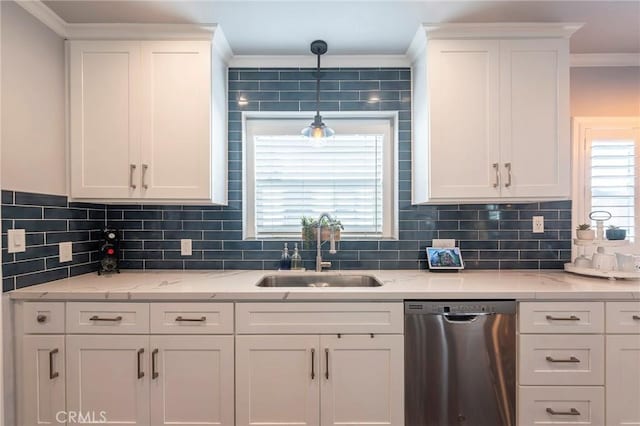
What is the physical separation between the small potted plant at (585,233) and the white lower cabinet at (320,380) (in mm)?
1462

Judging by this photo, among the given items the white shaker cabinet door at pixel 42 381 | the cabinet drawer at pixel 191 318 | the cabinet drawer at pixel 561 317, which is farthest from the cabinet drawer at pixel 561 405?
the white shaker cabinet door at pixel 42 381

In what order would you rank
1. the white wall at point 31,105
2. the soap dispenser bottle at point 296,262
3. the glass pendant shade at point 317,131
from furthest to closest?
1. the soap dispenser bottle at point 296,262
2. the glass pendant shade at point 317,131
3. the white wall at point 31,105

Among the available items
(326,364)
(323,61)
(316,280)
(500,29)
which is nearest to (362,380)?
(326,364)

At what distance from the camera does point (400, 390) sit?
169cm

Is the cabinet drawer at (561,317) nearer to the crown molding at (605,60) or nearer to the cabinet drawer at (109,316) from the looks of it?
the crown molding at (605,60)

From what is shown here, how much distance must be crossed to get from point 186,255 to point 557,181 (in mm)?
2363

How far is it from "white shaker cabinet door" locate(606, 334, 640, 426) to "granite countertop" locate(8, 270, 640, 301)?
22cm

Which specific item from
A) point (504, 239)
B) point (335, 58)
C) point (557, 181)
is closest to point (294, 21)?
point (335, 58)

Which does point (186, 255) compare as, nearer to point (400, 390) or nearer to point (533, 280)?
point (400, 390)

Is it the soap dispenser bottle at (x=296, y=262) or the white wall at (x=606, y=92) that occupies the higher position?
the white wall at (x=606, y=92)

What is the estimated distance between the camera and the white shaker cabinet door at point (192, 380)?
66.5 inches

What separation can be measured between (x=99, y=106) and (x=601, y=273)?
10.1 feet

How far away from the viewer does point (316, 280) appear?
222 cm

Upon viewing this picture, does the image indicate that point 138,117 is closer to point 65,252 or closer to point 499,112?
point 65,252
